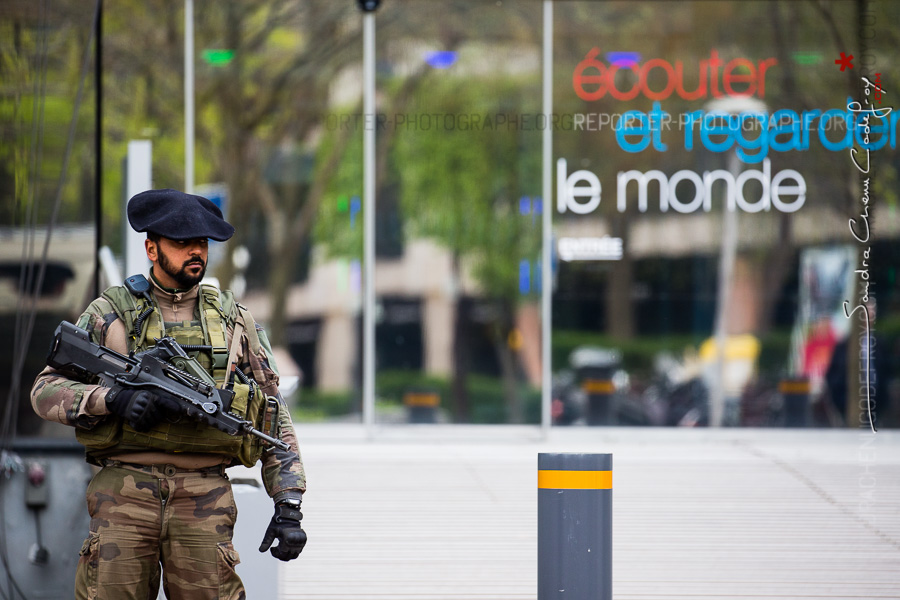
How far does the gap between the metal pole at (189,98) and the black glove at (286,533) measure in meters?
6.56

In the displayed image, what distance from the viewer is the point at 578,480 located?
374cm

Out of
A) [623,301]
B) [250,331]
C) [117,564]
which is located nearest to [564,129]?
[623,301]

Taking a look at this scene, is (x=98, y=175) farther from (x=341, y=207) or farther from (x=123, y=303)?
(x=341, y=207)

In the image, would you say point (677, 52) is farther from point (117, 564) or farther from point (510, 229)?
point (117, 564)

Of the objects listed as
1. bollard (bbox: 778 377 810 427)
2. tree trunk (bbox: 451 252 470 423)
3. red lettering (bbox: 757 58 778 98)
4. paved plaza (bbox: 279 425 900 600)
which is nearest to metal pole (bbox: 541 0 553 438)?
paved plaza (bbox: 279 425 900 600)

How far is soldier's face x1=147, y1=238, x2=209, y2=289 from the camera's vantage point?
331cm

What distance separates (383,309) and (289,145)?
5.63 ft

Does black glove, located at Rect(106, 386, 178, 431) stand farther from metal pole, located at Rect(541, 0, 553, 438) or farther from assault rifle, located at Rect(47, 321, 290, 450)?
metal pole, located at Rect(541, 0, 553, 438)

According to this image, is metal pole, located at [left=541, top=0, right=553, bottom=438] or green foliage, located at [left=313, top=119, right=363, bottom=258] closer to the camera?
metal pole, located at [left=541, top=0, right=553, bottom=438]

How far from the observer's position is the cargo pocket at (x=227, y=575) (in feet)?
10.8

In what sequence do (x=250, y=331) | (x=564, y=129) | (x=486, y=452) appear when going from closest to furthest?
(x=250, y=331), (x=486, y=452), (x=564, y=129)

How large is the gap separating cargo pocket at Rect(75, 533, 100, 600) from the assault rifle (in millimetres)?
494

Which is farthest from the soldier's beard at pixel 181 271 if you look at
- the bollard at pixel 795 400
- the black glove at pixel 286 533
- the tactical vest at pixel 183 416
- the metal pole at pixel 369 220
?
the bollard at pixel 795 400

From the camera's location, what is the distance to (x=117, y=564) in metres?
3.18
